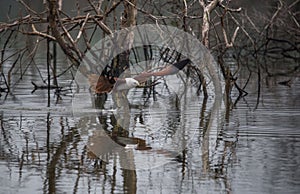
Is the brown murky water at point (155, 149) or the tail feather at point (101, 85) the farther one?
the tail feather at point (101, 85)

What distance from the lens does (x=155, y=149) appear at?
898 centimetres

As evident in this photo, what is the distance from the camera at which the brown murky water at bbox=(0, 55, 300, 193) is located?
7219 mm

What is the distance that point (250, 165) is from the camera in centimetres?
801

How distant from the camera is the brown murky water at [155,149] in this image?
7219 millimetres

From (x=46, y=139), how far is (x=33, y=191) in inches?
110

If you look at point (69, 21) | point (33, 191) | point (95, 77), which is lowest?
point (33, 191)

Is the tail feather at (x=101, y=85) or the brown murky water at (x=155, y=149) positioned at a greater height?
the tail feather at (x=101, y=85)

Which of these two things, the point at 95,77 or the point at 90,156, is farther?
the point at 95,77

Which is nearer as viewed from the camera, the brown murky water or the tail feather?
the brown murky water

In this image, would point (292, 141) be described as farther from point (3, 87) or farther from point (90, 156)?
point (3, 87)

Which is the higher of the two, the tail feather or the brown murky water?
the tail feather

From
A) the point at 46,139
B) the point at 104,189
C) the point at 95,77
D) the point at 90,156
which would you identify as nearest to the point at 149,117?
the point at 95,77

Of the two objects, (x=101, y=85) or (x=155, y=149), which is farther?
(x=101, y=85)

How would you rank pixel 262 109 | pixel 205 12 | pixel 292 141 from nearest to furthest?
pixel 292 141 → pixel 262 109 → pixel 205 12
